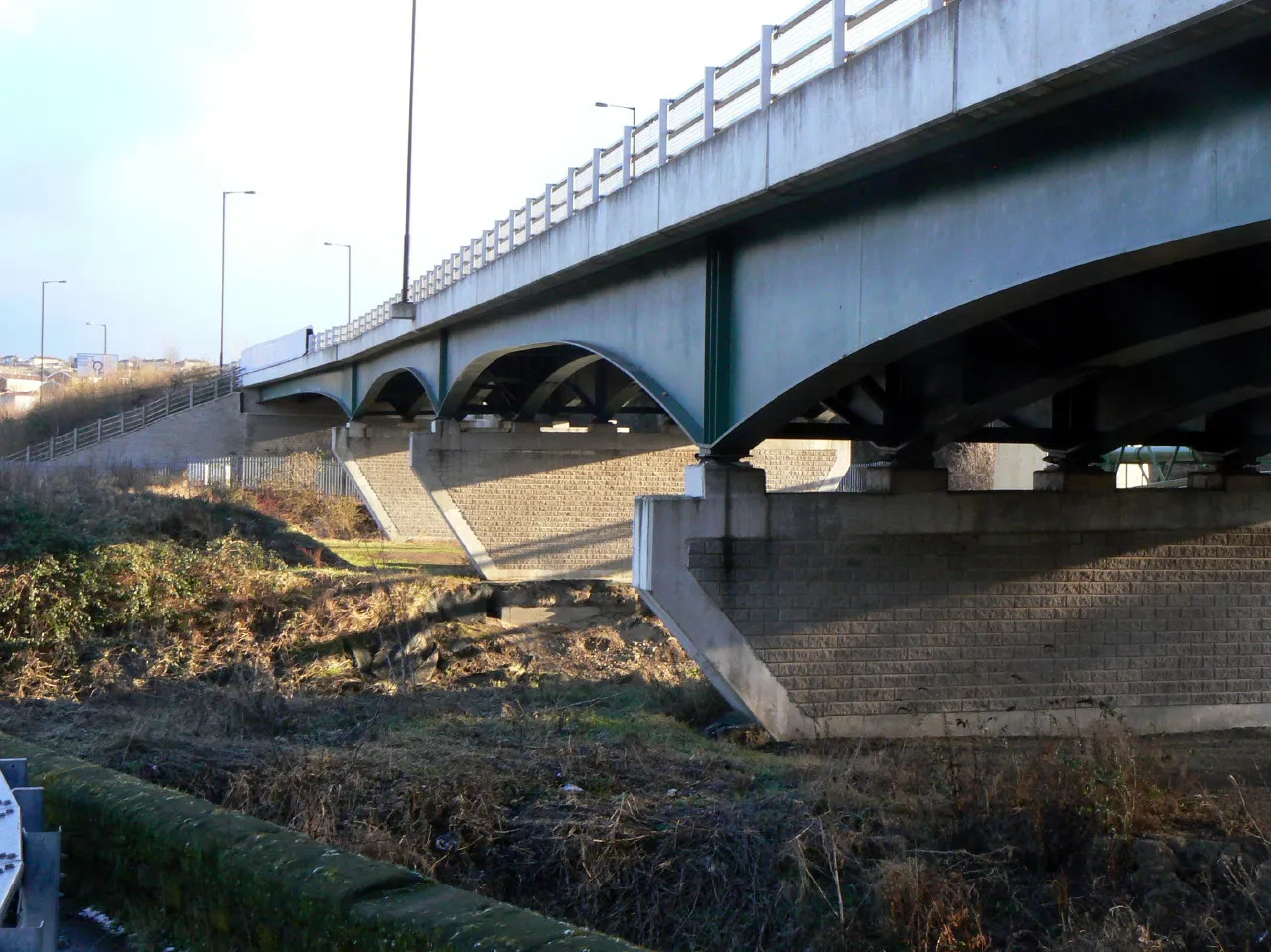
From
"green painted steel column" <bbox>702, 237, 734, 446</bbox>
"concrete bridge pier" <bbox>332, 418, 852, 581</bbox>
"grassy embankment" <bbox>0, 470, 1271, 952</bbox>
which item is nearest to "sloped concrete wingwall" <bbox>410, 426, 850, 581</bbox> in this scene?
"concrete bridge pier" <bbox>332, 418, 852, 581</bbox>

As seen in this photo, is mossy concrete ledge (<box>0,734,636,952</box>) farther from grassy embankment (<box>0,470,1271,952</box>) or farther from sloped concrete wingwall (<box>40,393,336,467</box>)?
sloped concrete wingwall (<box>40,393,336,467</box>)

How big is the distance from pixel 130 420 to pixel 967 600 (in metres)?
55.5

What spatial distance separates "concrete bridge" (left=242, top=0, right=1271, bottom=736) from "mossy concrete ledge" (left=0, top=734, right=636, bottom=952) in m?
5.49

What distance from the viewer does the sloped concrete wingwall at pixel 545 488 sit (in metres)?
29.2

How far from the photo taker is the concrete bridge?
311 inches

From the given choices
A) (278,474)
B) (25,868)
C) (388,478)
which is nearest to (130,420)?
(278,474)

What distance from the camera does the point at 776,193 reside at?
37.6ft

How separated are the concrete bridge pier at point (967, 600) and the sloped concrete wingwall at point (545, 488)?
13.8 m

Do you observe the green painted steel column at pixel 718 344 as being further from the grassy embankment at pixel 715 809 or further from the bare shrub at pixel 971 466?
the bare shrub at pixel 971 466

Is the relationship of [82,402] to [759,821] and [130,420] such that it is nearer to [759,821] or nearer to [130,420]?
[130,420]

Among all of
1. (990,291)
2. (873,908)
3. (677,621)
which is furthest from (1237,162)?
(677,621)

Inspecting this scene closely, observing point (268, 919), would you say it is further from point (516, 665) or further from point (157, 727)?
point (516, 665)

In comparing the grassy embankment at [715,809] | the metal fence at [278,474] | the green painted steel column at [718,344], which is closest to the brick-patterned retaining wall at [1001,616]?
the grassy embankment at [715,809]

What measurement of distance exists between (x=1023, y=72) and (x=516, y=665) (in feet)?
52.5
